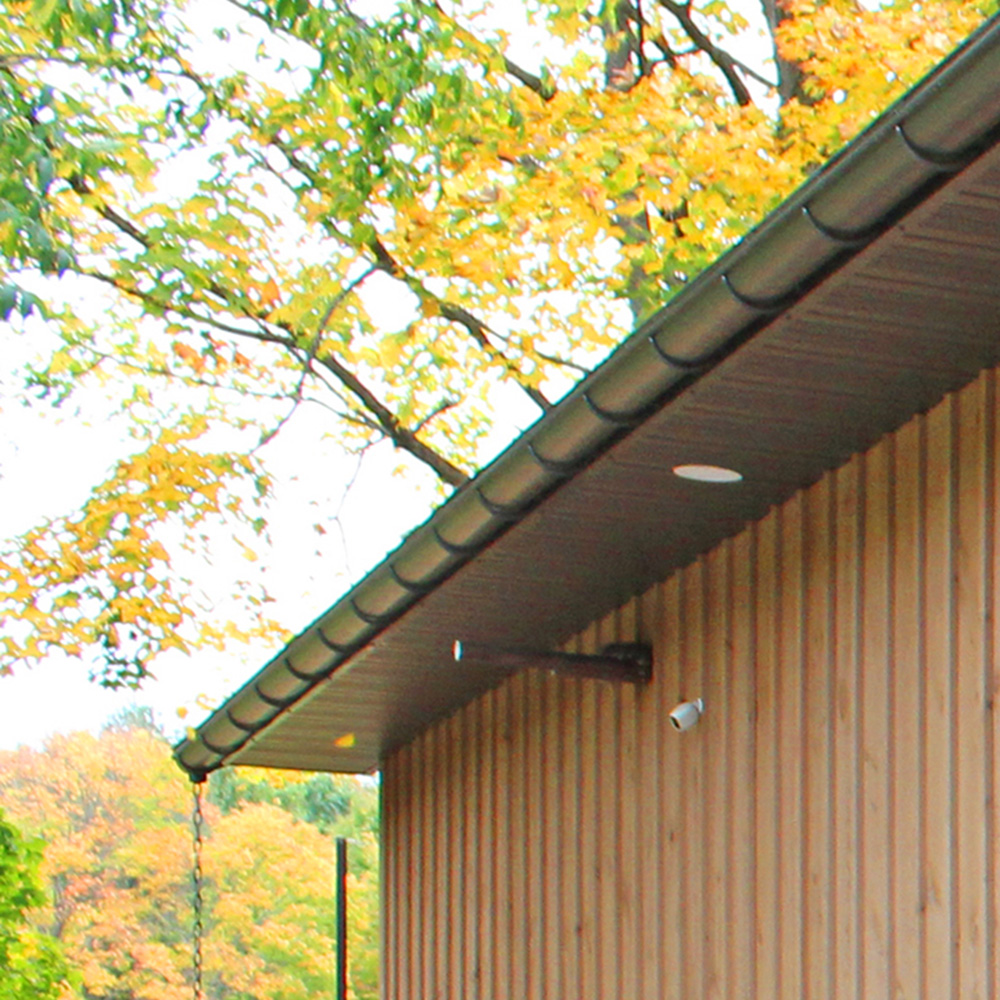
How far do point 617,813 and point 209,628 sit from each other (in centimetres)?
641

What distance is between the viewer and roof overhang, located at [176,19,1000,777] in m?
3.14

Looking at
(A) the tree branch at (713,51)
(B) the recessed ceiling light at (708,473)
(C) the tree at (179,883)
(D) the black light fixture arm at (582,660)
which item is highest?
(A) the tree branch at (713,51)

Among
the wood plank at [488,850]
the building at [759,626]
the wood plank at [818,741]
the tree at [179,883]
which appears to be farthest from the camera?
the tree at [179,883]

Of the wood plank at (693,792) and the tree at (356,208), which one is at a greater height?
the tree at (356,208)

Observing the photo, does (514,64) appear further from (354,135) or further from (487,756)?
(487,756)

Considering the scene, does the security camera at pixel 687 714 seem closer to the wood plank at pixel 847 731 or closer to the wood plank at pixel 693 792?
the wood plank at pixel 693 792

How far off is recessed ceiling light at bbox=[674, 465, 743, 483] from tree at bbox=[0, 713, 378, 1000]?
2058 centimetres

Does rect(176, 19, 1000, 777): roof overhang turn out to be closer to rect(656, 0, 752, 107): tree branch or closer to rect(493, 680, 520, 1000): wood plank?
rect(493, 680, 520, 1000): wood plank

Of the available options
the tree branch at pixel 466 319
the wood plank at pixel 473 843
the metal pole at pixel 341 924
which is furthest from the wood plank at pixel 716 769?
the tree branch at pixel 466 319

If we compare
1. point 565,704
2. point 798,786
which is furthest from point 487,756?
point 798,786

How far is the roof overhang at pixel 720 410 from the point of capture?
10.3 feet

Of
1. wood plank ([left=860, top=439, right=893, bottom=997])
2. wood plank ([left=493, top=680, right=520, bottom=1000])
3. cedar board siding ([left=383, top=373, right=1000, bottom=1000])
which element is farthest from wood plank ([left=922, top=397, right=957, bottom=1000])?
wood plank ([left=493, top=680, right=520, bottom=1000])

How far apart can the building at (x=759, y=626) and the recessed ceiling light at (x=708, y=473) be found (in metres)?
0.05

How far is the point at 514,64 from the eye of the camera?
1232 cm
